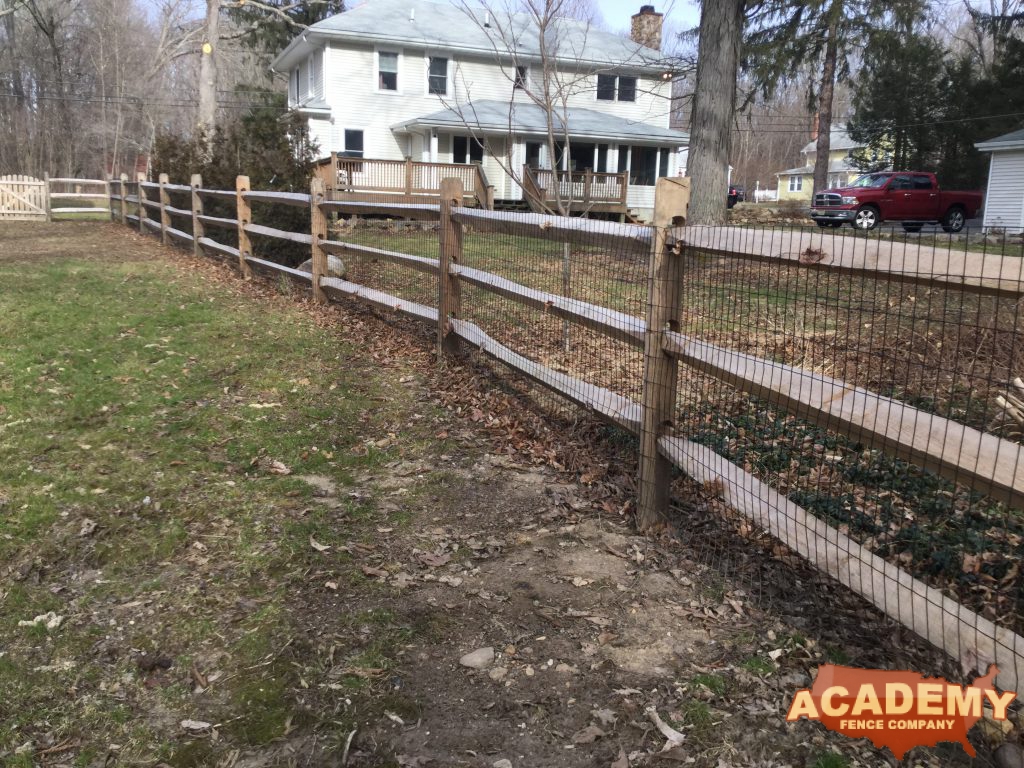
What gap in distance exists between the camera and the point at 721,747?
2504 millimetres

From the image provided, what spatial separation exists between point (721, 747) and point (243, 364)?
5.45 meters

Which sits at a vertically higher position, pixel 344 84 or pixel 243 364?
pixel 344 84

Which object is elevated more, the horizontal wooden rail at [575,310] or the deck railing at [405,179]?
the deck railing at [405,179]

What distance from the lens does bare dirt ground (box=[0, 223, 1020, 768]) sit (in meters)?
2.53

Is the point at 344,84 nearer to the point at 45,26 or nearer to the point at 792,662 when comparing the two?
the point at 45,26

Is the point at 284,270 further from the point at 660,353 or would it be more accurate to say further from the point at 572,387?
the point at 660,353

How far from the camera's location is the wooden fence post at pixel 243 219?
36.5 feet

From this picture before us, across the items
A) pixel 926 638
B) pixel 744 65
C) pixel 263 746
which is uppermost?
pixel 744 65

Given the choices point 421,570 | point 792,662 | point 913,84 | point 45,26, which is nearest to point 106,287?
point 421,570

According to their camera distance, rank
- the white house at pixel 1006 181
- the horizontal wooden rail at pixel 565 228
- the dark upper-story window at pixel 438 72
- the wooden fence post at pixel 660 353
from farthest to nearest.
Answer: the dark upper-story window at pixel 438 72 < the white house at pixel 1006 181 < the horizontal wooden rail at pixel 565 228 < the wooden fence post at pixel 660 353

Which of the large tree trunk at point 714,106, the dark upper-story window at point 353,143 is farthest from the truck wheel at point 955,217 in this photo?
the dark upper-story window at point 353,143

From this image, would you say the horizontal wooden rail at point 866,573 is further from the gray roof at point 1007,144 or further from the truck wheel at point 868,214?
the gray roof at point 1007,144

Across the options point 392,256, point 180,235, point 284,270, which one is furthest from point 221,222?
point 392,256

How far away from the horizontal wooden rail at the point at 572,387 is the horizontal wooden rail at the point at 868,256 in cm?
100
